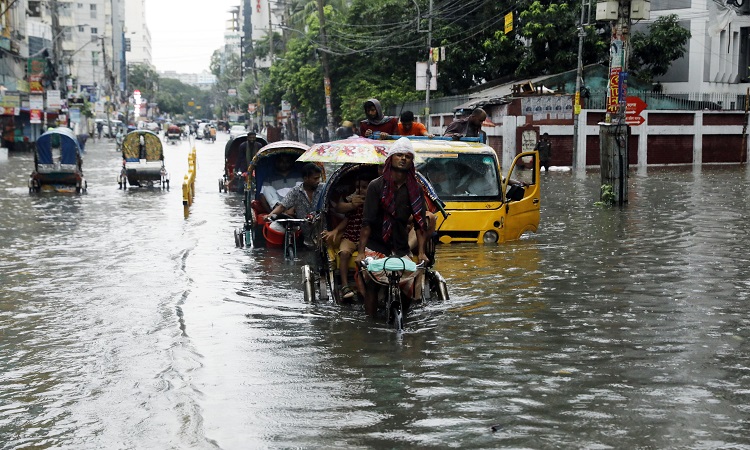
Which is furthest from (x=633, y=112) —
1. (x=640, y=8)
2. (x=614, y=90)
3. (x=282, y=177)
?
(x=282, y=177)

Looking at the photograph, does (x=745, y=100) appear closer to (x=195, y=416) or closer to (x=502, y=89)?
(x=502, y=89)

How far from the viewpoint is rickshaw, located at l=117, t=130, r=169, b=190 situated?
1256 inches

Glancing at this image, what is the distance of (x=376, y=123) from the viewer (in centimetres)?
1545

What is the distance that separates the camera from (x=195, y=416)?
6633mm

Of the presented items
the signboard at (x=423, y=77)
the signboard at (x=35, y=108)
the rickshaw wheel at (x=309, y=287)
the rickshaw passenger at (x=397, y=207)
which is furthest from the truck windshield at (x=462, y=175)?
the signboard at (x=35, y=108)

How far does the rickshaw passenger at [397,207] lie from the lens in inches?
365

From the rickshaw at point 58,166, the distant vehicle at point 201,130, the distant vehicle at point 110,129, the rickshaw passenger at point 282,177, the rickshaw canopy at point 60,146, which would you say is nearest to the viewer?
the rickshaw passenger at point 282,177

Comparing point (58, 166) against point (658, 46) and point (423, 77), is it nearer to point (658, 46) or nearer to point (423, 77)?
point (423, 77)

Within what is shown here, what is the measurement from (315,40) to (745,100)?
26164mm

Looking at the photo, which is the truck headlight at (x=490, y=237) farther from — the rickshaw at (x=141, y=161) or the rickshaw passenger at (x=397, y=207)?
the rickshaw at (x=141, y=161)

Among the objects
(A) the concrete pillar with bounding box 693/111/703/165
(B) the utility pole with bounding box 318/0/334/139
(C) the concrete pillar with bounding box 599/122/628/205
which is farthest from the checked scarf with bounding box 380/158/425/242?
(B) the utility pole with bounding box 318/0/334/139

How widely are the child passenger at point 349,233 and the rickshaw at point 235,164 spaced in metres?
15.5

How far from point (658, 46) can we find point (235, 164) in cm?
2436

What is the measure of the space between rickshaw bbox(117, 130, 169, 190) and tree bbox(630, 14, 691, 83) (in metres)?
24.0
